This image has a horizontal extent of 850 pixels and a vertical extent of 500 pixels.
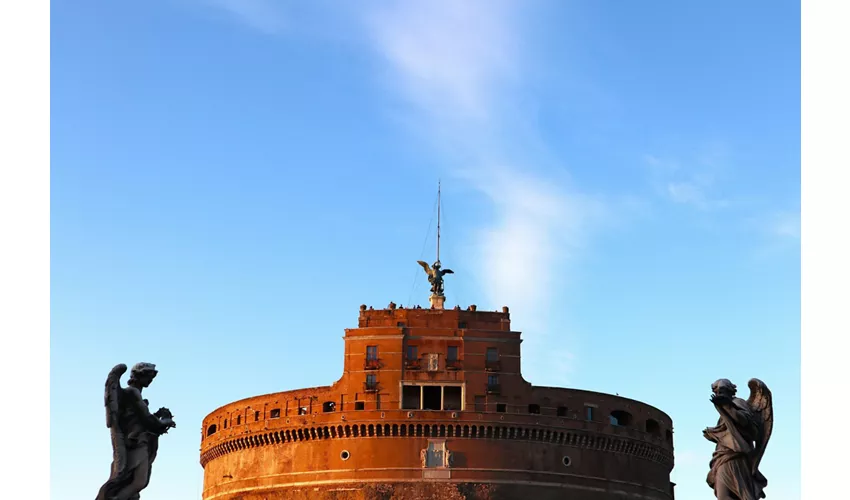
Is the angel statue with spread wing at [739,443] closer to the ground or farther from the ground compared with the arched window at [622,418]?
closer to the ground

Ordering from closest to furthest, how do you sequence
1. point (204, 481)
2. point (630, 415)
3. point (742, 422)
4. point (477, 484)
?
1. point (742, 422)
2. point (477, 484)
3. point (630, 415)
4. point (204, 481)

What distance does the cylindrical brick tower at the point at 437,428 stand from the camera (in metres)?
72.7

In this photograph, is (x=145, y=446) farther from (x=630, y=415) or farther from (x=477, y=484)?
(x=630, y=415)

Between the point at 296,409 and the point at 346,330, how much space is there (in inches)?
238

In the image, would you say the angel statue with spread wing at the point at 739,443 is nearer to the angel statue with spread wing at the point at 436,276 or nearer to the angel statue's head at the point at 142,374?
the angel statue's head at the point at 142,374

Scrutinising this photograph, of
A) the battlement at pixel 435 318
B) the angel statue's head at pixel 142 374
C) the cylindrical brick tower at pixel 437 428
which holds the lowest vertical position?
the angel statue's head at pixel 142 374

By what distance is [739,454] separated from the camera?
16.5 metres

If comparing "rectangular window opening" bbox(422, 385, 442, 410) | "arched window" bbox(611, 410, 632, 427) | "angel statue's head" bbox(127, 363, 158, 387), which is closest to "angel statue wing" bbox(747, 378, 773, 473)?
"angel statue's head" bbox(127, 363, 158, 387)

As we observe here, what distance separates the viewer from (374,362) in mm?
74062

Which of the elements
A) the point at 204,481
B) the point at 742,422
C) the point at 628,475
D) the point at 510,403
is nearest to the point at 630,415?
the point at 628,475

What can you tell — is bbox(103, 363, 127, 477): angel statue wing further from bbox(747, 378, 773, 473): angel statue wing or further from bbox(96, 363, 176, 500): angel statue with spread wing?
bbox(747, 378, 773, 473): angel statue wing

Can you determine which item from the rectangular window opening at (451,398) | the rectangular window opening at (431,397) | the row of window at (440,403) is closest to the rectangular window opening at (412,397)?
the row of window at (440,403)

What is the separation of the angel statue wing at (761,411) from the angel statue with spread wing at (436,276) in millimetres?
63232

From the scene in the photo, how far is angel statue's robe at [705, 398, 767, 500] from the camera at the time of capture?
53.9 feet
